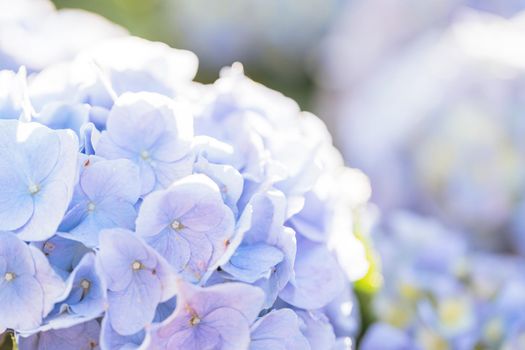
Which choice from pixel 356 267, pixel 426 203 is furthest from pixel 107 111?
pixel 426 203

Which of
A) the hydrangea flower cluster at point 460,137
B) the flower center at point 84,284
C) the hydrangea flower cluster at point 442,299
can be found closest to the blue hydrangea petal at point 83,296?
the flower center at point 84,284

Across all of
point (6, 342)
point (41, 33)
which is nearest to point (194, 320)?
point (6, 342)

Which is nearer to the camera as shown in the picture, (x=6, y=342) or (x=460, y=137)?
(x=6, y=342)

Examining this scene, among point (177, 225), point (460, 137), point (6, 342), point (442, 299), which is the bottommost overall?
point (6, 342)

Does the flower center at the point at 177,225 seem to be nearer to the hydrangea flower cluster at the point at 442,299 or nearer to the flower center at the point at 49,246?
the flower center at the point at 49,246

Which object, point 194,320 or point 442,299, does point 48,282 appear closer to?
point 194,320

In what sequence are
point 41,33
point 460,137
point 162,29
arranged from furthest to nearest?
point 162,29, point 460,137, point 41,33

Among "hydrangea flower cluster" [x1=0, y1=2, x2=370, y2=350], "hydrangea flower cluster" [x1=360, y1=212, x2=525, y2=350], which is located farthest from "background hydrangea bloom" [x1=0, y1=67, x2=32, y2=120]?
"hydrangea flower cluster" [x1=360, y1=212, x2=525, y2=350]
